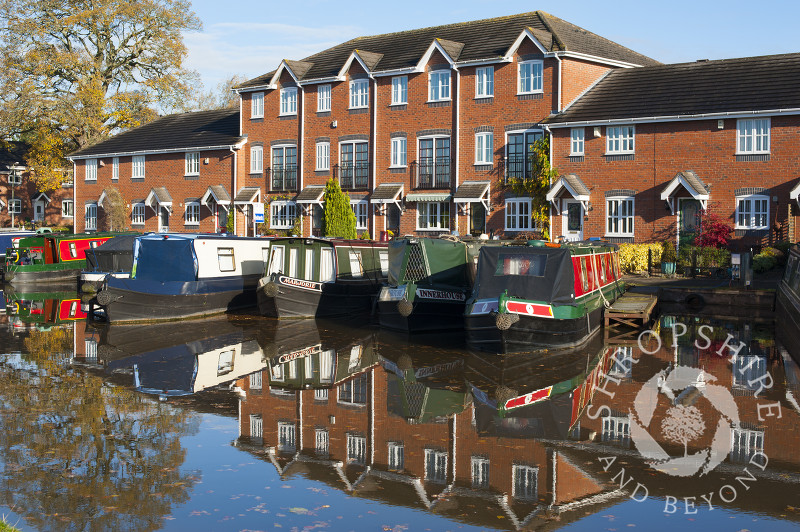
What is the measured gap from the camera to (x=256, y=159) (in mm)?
45000

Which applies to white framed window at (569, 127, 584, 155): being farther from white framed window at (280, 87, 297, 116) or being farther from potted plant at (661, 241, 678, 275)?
white framed window at (280, 87, 297, 116)

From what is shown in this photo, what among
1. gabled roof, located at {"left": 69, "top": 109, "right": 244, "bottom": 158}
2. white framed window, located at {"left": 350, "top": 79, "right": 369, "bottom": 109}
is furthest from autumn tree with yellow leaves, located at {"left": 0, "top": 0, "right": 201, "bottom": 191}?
white framed window, located at {"left": 350, "top": 79, "right": 369, "bottom": 109}

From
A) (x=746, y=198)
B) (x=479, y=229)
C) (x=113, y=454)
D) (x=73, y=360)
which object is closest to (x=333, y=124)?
(x=479, y=229)

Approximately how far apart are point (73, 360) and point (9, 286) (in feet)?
64.8

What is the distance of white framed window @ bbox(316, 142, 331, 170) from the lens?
4238cm

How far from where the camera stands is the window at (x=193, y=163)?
154 feet

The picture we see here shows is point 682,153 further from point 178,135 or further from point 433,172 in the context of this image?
point 178,135

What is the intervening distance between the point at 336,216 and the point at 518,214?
8.22m

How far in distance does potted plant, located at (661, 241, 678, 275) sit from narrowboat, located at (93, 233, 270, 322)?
14.2 meters

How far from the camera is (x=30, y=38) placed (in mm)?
55375

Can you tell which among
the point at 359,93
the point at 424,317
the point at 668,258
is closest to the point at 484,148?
the point at 359,93

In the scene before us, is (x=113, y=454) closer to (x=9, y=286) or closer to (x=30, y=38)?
(x=9, y=286)

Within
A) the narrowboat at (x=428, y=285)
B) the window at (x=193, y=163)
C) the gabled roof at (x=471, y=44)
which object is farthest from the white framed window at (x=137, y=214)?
the narrowboat at (x=428, y=285)

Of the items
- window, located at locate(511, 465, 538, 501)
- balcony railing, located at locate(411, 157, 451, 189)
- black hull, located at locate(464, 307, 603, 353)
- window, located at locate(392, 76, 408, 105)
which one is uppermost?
window, located at locate(392, 76, 408, 105)
